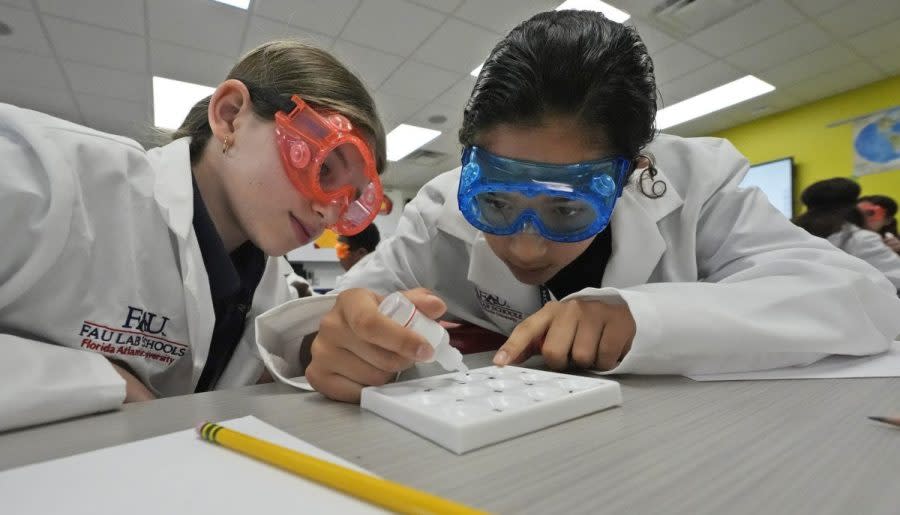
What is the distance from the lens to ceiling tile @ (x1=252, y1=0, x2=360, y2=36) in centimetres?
282

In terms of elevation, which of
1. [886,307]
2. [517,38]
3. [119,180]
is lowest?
[886,307]

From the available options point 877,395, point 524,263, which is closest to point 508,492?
point 877,395

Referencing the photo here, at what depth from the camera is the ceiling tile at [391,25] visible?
292cm

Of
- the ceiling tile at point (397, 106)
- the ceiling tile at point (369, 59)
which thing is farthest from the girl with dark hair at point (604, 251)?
the ceiling tile at point (397, 106)

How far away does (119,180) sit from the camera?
2.38ft

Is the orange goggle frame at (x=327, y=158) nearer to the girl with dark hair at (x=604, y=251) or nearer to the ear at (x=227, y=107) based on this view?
the ear at (x=227, y=107)

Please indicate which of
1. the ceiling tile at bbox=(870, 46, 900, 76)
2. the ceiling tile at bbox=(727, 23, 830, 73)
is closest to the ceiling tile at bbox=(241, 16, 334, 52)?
the ceiling tile at bbox=(727, 23, 830, 73)

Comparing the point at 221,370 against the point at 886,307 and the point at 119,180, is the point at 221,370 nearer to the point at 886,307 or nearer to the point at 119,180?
the point at 119,180

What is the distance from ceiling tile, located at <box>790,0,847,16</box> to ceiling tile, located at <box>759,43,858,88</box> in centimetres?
63

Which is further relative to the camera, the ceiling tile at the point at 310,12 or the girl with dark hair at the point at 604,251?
the ceiling tile at the point at 310,12

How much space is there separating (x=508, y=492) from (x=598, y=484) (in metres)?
0.06

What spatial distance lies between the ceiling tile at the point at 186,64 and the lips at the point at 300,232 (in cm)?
280

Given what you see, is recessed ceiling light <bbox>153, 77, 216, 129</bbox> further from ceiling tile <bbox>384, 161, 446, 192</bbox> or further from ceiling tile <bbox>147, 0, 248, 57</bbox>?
ceiling tile <bbox>384, 161, 446, 192</bbox>

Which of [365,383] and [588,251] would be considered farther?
[588,251]
